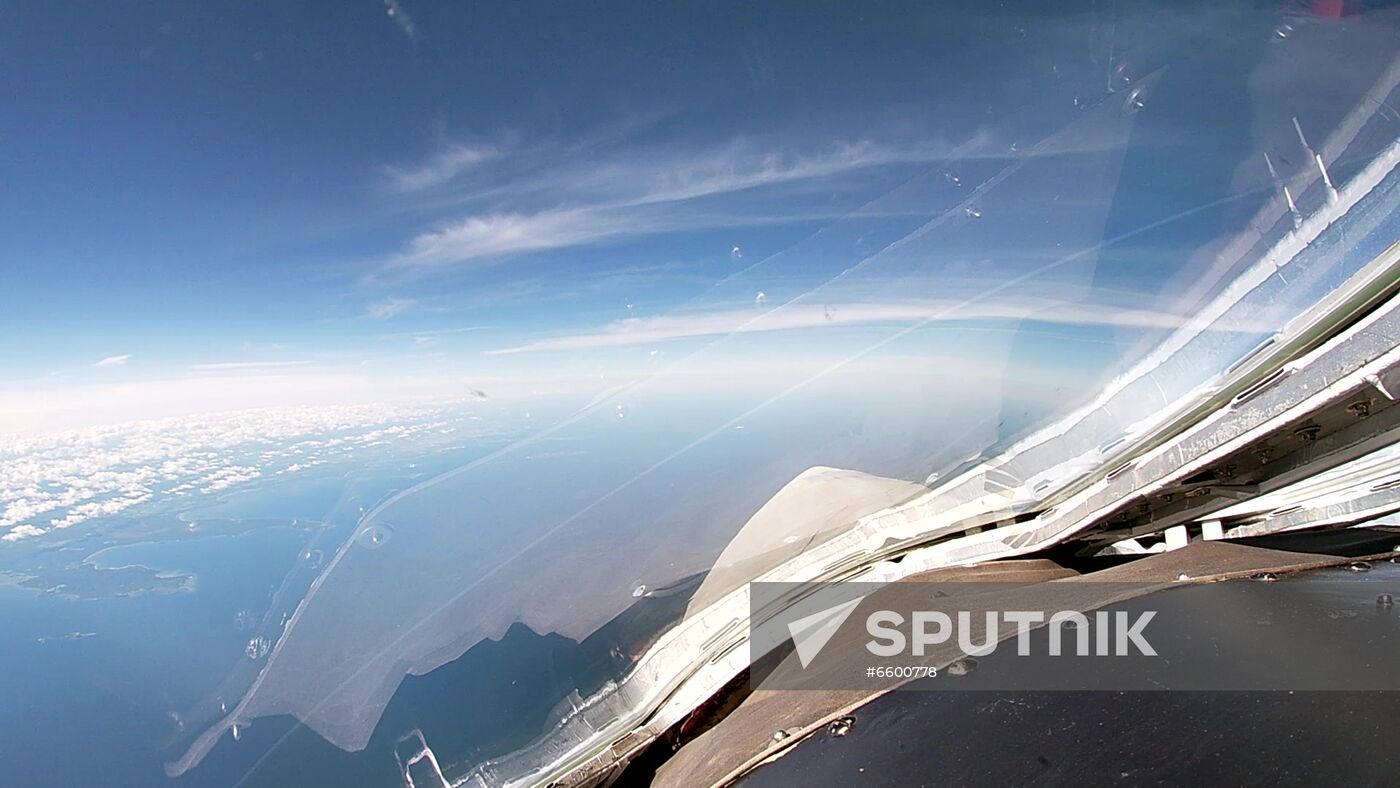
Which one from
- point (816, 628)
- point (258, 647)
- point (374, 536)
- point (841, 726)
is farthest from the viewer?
point (374, 536)

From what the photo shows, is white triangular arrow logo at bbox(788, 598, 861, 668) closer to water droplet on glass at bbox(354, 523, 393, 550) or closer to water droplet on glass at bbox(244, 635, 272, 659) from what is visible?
water droplet on glass at bbox(354, 523, 393, 550)

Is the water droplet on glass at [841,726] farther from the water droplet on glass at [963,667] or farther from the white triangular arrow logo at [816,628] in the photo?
the white triangular arrow logo at [816,628]

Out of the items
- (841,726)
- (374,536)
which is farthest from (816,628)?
(374,536)

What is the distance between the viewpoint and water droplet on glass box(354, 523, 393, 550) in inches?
119

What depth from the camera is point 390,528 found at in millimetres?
3111

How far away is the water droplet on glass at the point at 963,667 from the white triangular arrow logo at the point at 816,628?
48 cm

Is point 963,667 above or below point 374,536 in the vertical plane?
below

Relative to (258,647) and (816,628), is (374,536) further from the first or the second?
(816,628)

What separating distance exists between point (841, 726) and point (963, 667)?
34 centimetres

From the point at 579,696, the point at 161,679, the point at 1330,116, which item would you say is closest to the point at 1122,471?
the point at 1330,116

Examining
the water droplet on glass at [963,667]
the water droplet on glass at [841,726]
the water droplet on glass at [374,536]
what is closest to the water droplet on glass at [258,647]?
the water droplet on glass at [374,536]

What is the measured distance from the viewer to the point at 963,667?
1323 millimetres

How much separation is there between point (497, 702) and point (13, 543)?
37421 mm

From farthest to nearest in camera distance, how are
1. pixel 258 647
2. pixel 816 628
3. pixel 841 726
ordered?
pixel 258 647 → pixel 816 628 → pixel 841 726
